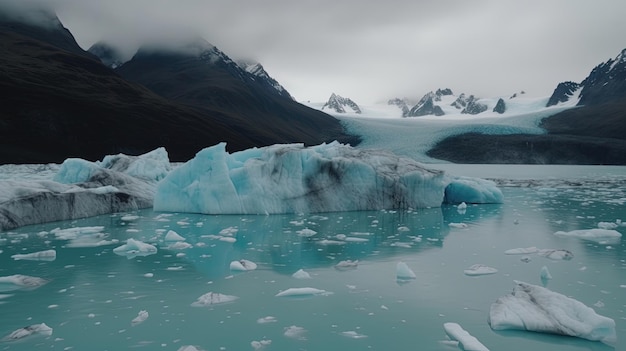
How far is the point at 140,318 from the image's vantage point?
18.6 ft

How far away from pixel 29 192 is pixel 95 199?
2.51 meters

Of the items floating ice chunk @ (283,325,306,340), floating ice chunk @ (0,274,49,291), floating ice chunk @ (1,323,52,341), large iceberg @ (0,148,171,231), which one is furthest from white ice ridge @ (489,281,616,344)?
large iceberg @ (0,148,171,231)

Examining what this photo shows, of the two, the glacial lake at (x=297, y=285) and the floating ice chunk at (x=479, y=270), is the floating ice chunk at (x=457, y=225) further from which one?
the floating ice chunk at (x=479, y=270)

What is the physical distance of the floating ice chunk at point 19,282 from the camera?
279 inches

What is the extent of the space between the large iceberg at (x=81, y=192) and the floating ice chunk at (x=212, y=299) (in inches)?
337

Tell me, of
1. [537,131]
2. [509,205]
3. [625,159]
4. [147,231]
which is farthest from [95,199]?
[537,131]

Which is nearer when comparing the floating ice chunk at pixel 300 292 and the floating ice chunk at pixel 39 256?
the floating ice chunk at pixel 300 292

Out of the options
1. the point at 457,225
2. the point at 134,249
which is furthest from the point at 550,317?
the point at 457,225

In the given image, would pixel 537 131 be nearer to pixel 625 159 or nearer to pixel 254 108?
pixel 625 159

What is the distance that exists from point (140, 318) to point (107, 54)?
15593 centimetres

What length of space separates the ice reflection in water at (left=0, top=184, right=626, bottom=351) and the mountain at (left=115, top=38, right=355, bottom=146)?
66.7 metres

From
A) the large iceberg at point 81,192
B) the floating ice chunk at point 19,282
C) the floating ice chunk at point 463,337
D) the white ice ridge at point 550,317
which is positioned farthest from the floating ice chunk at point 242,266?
the large iceberg at point 81,192

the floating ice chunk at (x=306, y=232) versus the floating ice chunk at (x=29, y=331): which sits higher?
the floating ice chunk at (x=306, y=232)

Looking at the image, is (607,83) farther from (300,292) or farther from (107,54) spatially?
(300,292)
